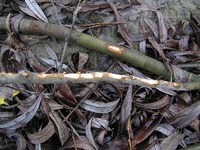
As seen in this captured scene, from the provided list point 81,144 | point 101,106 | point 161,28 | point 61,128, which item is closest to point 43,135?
point 61,128

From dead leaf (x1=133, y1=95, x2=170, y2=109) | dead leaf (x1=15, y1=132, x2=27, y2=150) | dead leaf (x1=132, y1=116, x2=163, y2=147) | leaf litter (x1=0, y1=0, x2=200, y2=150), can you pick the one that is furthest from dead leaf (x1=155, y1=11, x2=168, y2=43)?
dead leaf (x1=15, y1=132, x2=27, y2=150)

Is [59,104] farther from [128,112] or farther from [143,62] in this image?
[143,62]

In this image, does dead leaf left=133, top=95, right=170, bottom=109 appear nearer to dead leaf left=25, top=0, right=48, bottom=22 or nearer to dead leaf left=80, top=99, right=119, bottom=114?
dead leaf left=80, top=99, right=119, bottom=114

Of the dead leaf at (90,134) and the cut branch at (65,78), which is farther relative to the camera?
the dead leaf at (90,134)

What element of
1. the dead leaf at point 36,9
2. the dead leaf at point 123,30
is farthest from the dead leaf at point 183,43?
the dead leaf at point 36,9

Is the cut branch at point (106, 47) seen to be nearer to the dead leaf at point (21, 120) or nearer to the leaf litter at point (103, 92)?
the leaf litter at point (103, 92)

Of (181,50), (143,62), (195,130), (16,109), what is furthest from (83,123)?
(181,50)

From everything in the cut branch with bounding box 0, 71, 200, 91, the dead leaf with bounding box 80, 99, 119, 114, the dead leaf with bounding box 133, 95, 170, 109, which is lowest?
the dead leaf with bounding box 133, 95, 170, 109
